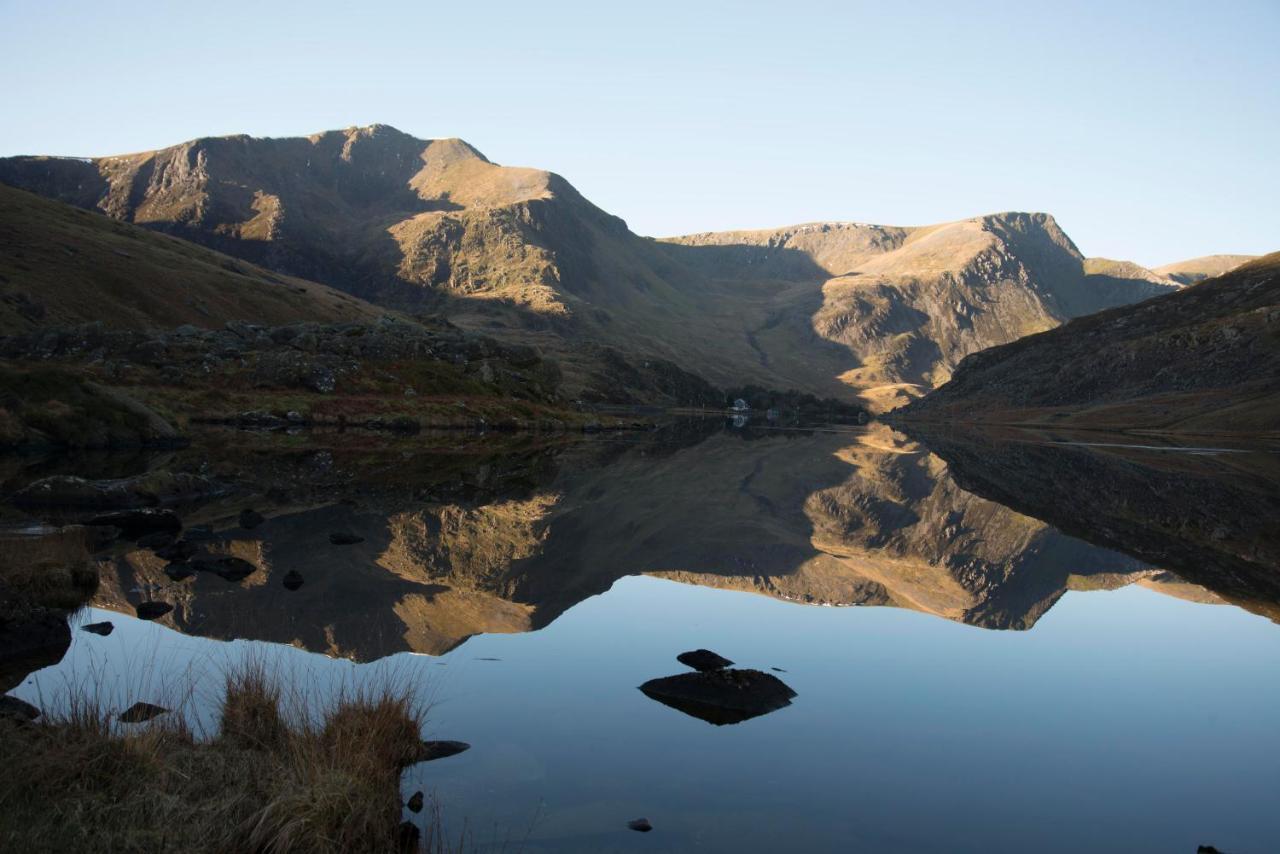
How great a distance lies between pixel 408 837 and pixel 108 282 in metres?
155

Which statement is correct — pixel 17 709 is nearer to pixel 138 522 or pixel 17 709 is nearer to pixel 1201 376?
pixel 138 522

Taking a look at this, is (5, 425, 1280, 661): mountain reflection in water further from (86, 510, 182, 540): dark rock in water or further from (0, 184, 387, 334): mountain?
(0, 184, 387, 334): mountain

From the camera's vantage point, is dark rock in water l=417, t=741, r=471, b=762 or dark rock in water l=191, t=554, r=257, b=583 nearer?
dark rock in water l=417, t=741, r=471, b=762

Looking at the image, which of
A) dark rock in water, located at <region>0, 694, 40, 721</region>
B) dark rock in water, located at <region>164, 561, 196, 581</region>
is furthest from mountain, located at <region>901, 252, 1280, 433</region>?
dark rock in water, located at <region>0, 694, 40, 721</region>

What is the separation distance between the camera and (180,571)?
24.7m

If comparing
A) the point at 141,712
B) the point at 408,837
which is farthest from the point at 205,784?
the point at 141,712

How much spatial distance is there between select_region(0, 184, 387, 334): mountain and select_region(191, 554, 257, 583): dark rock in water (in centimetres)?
10088

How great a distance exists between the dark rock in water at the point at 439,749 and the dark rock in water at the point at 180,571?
14420mm

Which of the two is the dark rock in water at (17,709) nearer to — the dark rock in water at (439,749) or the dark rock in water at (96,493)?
the dark rock in water at (439,749)

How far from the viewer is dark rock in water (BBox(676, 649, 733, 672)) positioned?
Answer: 1901cm

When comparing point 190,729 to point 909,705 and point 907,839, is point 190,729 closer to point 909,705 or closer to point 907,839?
point 907,839

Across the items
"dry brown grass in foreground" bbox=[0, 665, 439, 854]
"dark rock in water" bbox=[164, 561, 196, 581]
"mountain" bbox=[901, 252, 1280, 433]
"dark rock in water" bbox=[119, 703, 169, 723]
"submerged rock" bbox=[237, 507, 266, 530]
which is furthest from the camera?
"mountain" bbox=[901, 252, 1280, 433]

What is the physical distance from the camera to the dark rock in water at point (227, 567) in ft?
81.0

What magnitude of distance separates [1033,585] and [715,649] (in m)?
15.4
